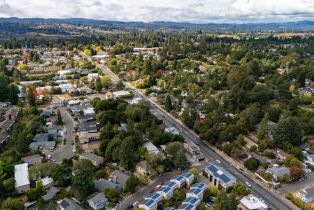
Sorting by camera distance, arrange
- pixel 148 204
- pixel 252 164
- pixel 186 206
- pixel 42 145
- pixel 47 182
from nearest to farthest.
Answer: pixel 186 206
pixel 148 204
pixel 47 182
pixel 252 164
pixel 42 145

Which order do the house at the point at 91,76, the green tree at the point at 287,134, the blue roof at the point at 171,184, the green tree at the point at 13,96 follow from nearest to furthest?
the blue roof at the point at 171,184 < the green tree at the point at 287,134 < the green tree at the point at 13,96 < the house at the point at 91,76

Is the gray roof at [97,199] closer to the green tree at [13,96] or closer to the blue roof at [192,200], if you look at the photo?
the blue roof at [192,200]

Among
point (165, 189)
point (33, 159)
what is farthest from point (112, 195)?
point (33, 159)

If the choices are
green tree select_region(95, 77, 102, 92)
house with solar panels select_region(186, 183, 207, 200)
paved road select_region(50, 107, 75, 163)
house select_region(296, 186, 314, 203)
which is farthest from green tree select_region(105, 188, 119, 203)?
green tree select_region(95, 77, 102, 92)

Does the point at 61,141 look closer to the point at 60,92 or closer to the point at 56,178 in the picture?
the point at 56,178

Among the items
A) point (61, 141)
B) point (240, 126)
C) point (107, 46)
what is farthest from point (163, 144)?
point (107, 46)

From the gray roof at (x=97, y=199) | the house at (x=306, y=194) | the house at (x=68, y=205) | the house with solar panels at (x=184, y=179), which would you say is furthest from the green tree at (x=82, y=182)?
the house at (x=306, y=194)

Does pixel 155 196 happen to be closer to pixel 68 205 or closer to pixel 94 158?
pixel 68 205
